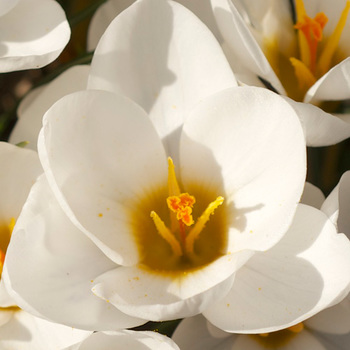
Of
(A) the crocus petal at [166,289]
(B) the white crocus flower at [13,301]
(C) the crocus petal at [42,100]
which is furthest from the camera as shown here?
(C) the crocus petal at [42,100]

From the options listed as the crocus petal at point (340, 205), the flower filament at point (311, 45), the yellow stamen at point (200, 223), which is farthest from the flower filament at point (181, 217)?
the flower filament at point (311, 45)

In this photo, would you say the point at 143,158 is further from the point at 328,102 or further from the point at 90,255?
the point at 328,102

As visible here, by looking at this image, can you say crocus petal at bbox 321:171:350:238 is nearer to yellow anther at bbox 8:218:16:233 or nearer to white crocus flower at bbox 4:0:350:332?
white crocus flower at bbox 4:0:350:332

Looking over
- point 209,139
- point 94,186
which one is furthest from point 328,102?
point 94,186

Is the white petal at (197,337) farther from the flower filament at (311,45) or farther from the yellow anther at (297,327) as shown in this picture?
the flower filament at (311,45)

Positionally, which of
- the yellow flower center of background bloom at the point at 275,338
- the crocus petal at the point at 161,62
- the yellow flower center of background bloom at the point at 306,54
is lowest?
the yellow flower center of background bloom at the point at 275,338

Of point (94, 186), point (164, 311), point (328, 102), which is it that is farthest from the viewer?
point (328, 102)

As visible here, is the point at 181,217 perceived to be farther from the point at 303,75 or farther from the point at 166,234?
the point at 303,75
